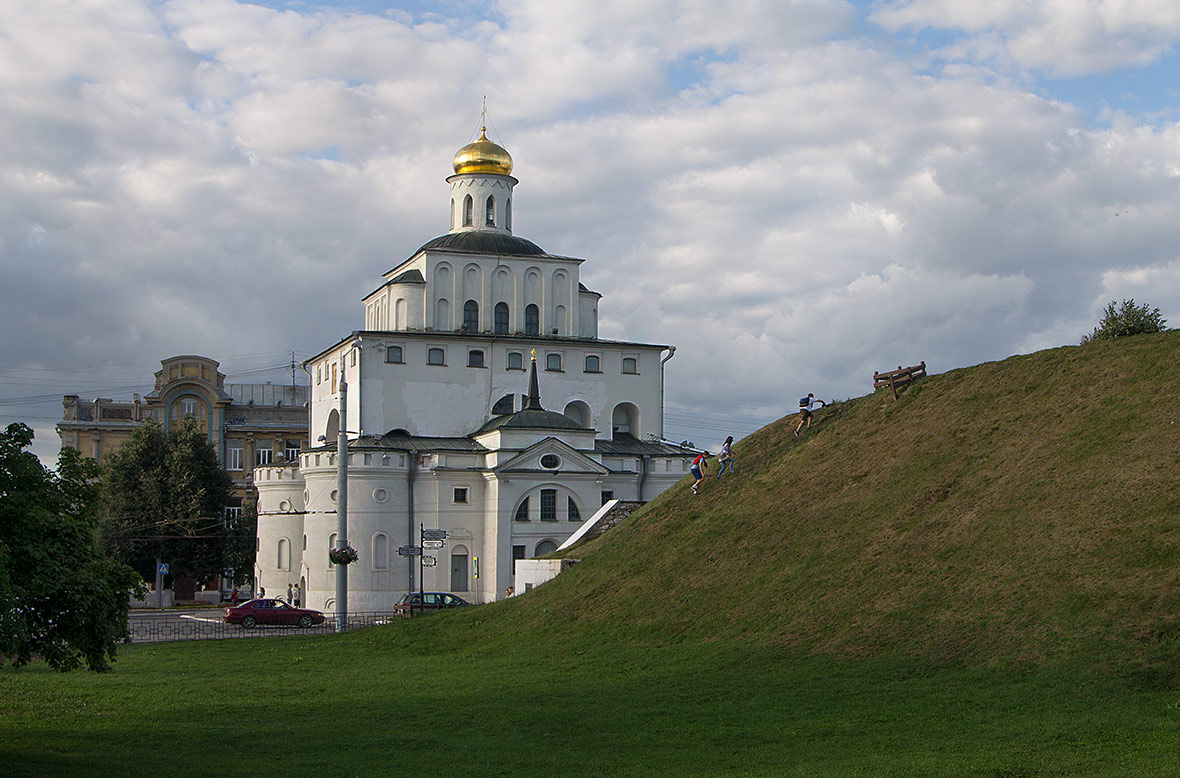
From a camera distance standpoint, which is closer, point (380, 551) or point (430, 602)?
point (430, 602)

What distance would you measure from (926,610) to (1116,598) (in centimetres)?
363

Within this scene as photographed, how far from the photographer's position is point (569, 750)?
17906mm

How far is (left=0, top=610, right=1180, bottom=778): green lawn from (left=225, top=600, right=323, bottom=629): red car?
20625mm

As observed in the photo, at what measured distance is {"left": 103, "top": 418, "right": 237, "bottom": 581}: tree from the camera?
65.4 m

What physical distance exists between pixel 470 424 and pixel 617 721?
43.4 metres

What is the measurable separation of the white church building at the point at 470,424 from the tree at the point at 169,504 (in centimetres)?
534

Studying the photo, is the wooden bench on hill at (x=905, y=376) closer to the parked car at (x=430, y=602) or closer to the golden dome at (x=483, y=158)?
the parked car at (x=430, y=602)

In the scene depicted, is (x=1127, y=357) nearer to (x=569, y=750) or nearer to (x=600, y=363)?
(x=569, y=750)

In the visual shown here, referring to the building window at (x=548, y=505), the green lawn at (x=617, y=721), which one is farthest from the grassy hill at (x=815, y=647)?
the building window at (x=548, y=505)

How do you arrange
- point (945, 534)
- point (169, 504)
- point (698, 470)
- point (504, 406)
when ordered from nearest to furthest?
point (945, 534) < point (698, 470) < point (504, 406) < point (169, 504)

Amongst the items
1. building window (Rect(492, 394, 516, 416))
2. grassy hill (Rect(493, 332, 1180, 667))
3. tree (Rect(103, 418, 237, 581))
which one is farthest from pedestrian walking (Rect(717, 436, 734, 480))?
tree (Rect(103, 418, 237, 581))

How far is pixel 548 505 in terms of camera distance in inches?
2312

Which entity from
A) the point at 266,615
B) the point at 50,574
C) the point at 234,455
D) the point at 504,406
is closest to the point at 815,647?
the point at 50,574

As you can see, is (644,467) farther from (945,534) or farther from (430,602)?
(945,534)
